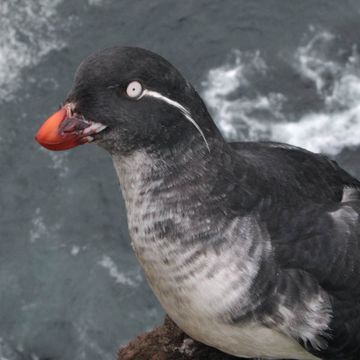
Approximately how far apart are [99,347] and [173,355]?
38.0 feet

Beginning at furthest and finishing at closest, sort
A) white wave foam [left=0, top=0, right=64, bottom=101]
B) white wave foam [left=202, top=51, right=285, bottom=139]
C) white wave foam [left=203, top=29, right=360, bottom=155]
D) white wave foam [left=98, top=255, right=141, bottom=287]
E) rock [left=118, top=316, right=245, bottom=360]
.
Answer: white wave foam [left=0, top=0, right=64, bottom=101]
white wave foam [left=202, top=51, right=285, bottom=139]
white wave foam [left=203, top=29, right=360, bottom=155]
white wave foam [left=98, top=255, right=141, bottom=287]
rock [left=118, top=316, right=245, bottom=360]

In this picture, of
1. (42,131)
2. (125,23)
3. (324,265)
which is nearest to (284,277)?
(324,265)

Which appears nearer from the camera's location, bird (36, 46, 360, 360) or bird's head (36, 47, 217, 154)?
bird's head (36, 47, 217, 154)

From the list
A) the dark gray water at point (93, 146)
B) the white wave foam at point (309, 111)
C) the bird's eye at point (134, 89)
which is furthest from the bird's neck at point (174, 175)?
the white wave foam at point (309, 111)

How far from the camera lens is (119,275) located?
2298 cm

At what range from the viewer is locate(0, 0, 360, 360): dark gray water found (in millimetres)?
22438

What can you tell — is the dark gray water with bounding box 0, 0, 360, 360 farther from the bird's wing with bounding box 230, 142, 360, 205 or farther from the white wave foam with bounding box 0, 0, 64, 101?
the bird's wing with bounding box 230, 142, 360, 205

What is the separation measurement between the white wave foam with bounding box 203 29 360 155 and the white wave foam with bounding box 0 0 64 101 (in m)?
5.63

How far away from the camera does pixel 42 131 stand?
24.5 feet

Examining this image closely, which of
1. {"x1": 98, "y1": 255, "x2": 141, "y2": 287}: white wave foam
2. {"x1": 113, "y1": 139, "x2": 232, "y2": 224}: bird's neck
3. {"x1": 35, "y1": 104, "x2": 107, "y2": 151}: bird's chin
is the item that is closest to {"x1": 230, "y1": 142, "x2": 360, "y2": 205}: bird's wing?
{"x1": 113, "y1": 139, "x2": 232, "y2": 224}: bird's neck

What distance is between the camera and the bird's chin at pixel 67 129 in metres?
7.42

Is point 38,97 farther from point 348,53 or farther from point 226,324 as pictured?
point 226,324

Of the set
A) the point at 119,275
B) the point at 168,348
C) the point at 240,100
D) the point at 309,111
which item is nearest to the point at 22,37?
the point at 240,100

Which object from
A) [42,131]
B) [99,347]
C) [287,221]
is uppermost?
[42,131]
